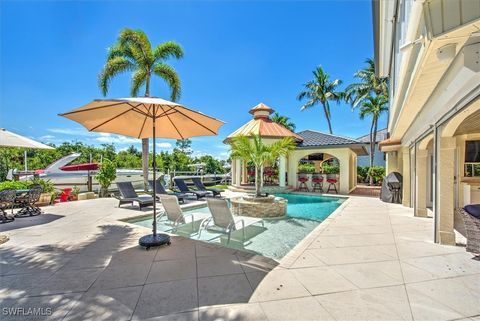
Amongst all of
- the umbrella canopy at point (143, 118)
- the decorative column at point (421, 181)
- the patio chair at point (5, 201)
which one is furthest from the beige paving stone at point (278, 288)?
the patio chair at point (5, 201)

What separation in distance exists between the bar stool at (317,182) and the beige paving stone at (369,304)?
50.4 feet

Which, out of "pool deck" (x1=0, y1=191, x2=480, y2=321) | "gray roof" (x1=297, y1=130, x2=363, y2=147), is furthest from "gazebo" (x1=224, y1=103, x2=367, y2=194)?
"pool deck" (x1=0, y1=191, x2=480, y2=321)

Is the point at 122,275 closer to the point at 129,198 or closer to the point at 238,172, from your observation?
the point at 129,198

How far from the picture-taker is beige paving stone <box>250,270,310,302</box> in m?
3.37

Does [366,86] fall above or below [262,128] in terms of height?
above

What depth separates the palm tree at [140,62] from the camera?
14219 millimetres

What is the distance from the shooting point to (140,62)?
574 inches

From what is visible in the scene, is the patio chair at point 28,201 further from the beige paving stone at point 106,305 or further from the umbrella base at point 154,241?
the beige paving stone at point 106,305

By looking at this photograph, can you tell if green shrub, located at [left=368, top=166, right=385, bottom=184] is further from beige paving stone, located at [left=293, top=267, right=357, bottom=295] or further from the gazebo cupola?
beige paving stone, located at [left=293, top=267, right=357, bottom=295]

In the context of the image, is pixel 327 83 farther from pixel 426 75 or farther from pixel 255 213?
pixel 426 75

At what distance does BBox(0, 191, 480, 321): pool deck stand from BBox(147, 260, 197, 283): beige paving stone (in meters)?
0.02

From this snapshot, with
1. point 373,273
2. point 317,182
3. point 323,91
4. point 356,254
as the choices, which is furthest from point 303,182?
point 323,91

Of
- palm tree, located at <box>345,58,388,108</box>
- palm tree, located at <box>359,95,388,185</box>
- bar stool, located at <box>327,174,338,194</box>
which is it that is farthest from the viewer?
palm tree, located at <box>345,58,388,108</box>
